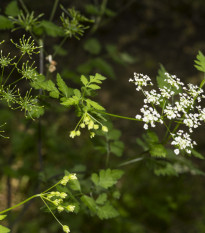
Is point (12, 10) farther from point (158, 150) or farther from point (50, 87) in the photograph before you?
point (158, 150)

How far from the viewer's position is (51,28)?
8.75 ft

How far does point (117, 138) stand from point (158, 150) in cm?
76

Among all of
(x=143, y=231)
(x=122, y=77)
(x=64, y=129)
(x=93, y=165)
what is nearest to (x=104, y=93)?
(x=122, y=77)

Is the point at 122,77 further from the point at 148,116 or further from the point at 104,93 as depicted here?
the point at 148,116

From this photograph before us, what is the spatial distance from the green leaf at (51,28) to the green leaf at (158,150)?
1339 mm

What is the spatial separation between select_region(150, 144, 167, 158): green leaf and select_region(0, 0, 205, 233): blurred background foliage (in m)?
0.33

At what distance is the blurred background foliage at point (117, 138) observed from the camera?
3.44m

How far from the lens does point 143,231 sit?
4.69 m

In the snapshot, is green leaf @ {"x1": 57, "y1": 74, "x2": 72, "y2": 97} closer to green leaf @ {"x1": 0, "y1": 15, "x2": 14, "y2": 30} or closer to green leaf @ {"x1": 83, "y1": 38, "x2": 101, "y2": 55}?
green leaf @ {"x1": 0, "y1": 15, "x2": 14, "y2": 30}

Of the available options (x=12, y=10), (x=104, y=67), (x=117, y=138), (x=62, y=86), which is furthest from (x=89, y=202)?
(x=104, y=67)

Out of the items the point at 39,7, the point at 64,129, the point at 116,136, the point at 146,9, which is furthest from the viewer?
the point at 146,9

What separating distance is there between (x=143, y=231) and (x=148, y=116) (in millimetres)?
3110

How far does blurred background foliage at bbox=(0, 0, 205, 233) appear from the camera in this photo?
11.3 ft

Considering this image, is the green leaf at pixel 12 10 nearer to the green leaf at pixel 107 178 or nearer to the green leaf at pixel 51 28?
the green leaf at pixel 51 28
